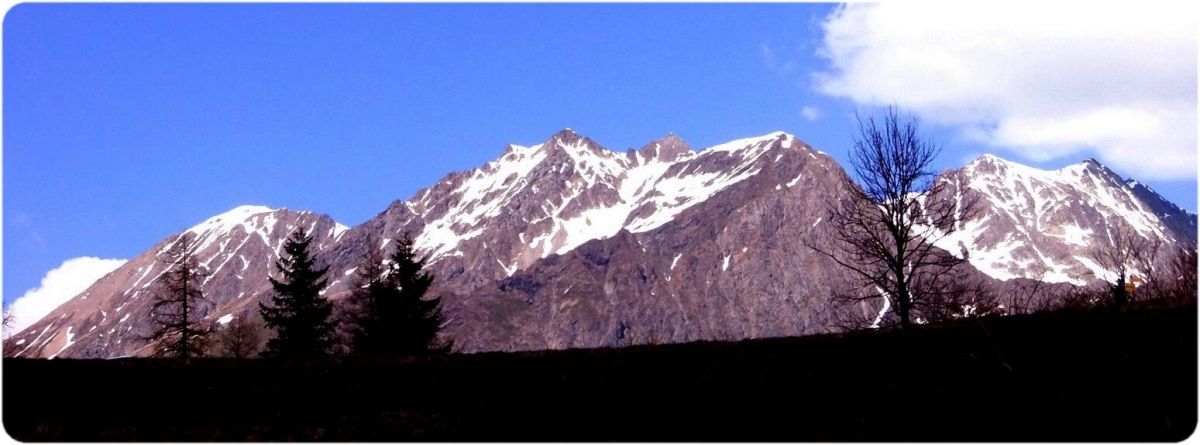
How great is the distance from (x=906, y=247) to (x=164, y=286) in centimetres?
3403

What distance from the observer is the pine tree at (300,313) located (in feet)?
135

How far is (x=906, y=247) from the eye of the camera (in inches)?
1055

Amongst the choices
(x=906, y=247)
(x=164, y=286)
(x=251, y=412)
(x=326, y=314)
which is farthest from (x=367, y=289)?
(x=251, y=412)

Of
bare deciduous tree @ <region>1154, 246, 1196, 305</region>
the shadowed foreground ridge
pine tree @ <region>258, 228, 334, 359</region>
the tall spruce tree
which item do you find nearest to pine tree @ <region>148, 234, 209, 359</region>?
pine tree @ <region>258, 228, 334, 359</region>

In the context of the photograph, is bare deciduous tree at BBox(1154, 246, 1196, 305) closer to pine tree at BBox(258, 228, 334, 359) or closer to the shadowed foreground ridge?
the shadowed foreground ridge

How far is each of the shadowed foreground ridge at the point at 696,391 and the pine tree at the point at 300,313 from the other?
922 inches

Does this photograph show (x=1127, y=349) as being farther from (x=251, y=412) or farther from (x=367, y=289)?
(x=367, y=289)

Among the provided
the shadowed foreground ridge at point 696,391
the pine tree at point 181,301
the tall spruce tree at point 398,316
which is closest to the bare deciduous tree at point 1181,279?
the shadowed foreground ridge at point 696,391

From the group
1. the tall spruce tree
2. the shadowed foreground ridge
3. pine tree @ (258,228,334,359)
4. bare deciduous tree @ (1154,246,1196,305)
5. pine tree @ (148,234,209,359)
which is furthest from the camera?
pine tree @ (148,234,209,359)

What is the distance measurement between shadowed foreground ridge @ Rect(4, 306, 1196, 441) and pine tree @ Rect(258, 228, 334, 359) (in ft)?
76.8

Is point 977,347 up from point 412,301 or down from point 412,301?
down

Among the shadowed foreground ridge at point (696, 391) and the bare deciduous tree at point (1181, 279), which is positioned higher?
the bare deciduous tree at point (1181, 279)

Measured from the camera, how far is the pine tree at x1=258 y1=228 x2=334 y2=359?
41.2 m

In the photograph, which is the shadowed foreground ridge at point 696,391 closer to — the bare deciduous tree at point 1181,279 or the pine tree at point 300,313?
the bare deciduous tree at point 1181,279
